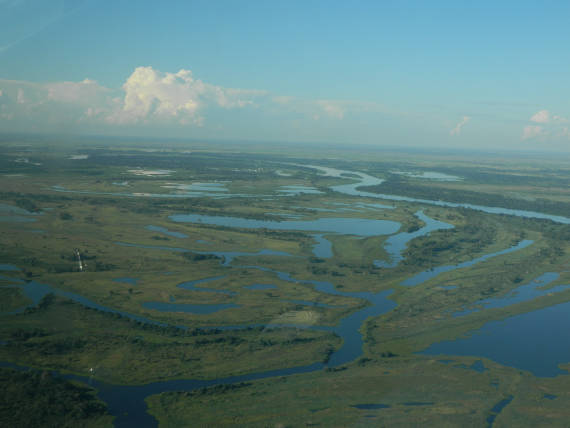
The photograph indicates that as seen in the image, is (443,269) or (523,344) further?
(443,269)

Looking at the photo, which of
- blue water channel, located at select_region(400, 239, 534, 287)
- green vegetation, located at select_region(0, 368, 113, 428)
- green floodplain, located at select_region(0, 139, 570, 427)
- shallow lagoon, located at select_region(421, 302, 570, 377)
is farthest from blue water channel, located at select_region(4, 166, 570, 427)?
blue water channel, located at select_region(400, 239, 534, 287)

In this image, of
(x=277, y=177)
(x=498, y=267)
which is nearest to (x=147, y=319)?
(x=498, y=267)

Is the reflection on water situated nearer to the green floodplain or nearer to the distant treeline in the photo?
the green floodplain

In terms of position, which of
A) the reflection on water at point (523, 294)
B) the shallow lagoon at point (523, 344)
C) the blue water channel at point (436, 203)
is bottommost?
the shallow lagoon at point (523, 344)

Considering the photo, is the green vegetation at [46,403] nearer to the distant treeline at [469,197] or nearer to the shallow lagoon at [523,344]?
the shallow lagoon at [523,344]

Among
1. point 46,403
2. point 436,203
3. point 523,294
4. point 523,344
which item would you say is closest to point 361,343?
point 523,344

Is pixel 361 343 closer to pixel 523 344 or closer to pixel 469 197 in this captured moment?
pixel 523 344

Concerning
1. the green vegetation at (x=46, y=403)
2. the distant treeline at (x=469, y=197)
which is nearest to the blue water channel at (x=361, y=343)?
the green vegetation at (x=46, y=403)

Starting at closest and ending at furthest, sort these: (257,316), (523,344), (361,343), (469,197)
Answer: (361,343)
(523,344)
(257,316)
(469,197)
